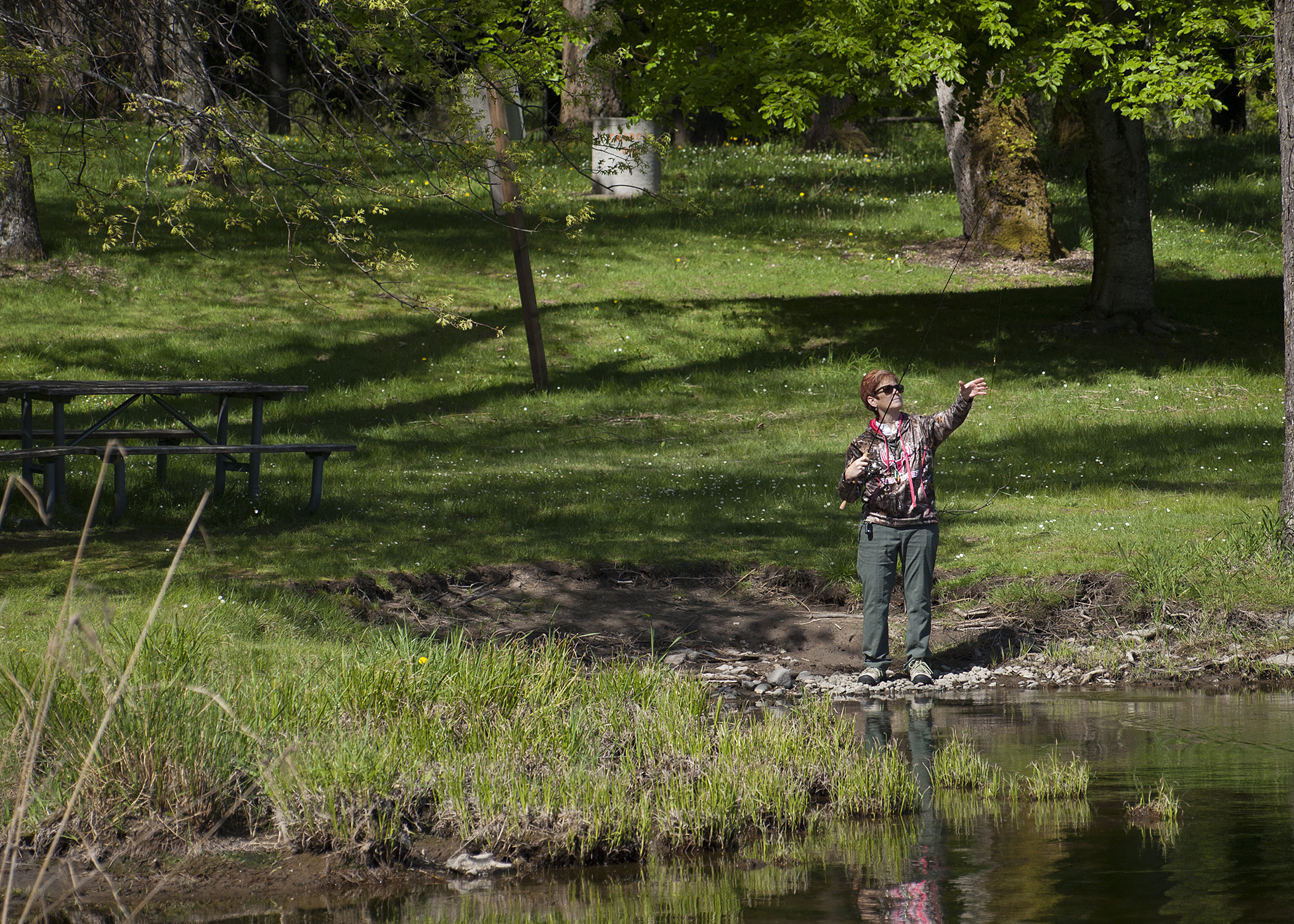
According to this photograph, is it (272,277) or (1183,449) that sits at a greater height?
(272,277)

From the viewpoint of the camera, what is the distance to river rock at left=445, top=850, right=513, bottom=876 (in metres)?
4.80

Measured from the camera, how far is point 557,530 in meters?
11.0

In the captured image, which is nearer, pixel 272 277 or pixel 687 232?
pixel 272 277

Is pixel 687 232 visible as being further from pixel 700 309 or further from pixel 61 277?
pixel 61 277

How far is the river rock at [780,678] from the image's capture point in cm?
→ 780

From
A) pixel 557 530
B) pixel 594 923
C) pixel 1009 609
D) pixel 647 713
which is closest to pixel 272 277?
pixel 557 530

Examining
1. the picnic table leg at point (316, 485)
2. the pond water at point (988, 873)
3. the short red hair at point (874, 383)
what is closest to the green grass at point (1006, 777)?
the pond water at point (988, 873)

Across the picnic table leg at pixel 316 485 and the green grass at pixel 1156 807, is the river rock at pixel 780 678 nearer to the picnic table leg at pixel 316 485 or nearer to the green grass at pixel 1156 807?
the green grass at pixel 1156 807

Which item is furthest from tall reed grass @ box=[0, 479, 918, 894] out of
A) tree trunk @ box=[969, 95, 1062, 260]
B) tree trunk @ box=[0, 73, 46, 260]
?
tree trunk @ box=[969, 95, 1062, 260]

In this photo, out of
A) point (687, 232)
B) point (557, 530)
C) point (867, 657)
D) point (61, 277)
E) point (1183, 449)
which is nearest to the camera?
point (867, 657)

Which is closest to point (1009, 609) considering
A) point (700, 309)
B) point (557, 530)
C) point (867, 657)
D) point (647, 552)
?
point (867, 657)

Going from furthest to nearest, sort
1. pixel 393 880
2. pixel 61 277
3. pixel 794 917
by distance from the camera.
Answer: pixel 61 277 → pixel 393 880 → pixel 794 917

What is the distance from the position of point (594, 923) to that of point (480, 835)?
78 centimetres

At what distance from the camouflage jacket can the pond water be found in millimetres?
1906
